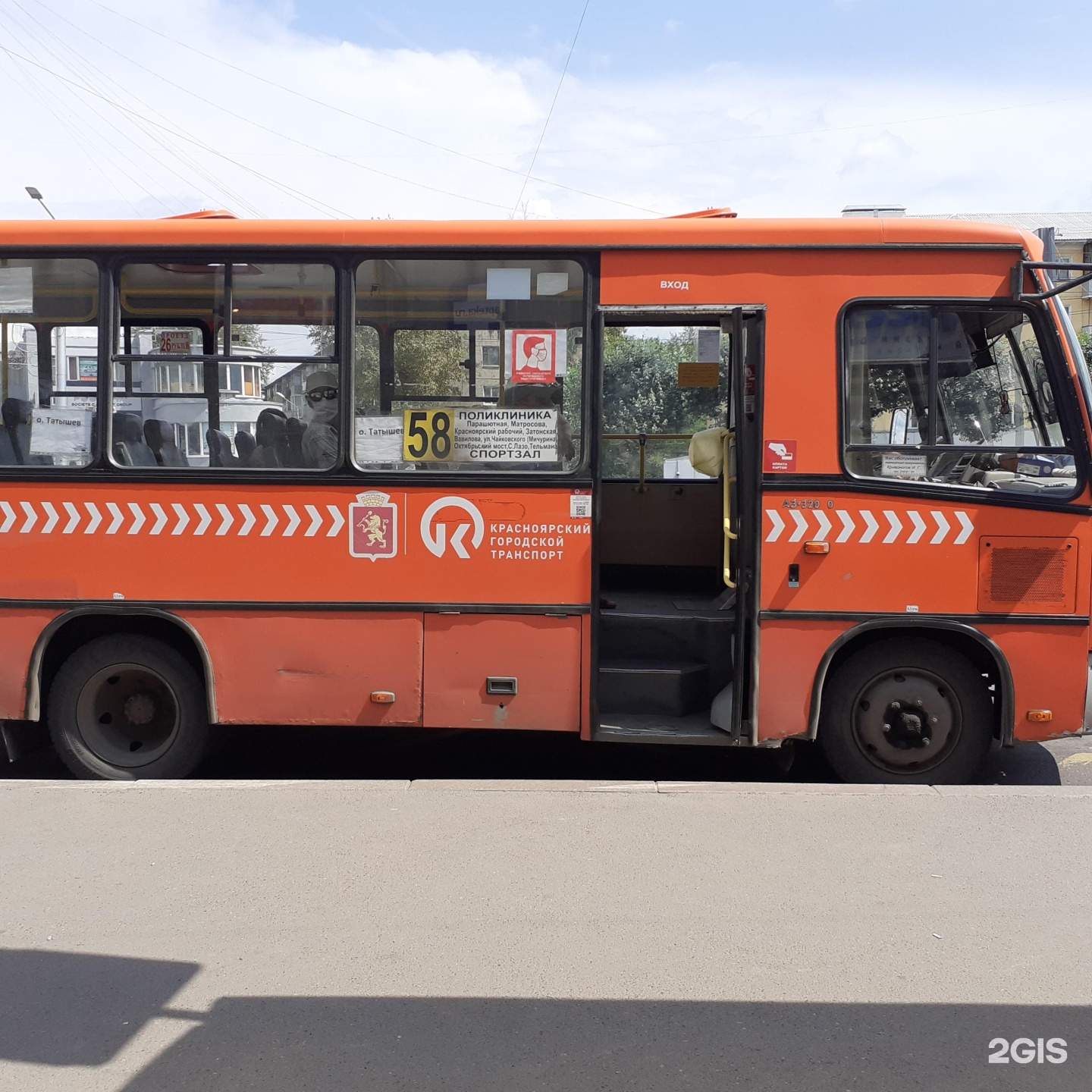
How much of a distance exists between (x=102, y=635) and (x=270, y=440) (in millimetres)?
1426

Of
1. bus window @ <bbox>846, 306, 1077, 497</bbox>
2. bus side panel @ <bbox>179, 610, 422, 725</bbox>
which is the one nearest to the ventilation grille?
bus window @ <bbox>846, 306, 1077, 497</bbox>

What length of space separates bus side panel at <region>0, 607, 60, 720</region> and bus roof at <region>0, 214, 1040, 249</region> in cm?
197

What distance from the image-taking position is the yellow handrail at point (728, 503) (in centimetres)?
570

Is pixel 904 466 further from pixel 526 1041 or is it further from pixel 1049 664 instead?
pixel 526 1041

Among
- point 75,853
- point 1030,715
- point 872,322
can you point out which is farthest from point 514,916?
point 872,322

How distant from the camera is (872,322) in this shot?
5484 mm

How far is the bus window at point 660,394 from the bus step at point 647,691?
4.63ft

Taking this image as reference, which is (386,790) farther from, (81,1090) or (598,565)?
(81,1090)

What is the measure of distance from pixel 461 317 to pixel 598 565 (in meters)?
1.49

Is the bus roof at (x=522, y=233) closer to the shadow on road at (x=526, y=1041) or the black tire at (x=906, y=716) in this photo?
the black tire at (x=906, y=716)

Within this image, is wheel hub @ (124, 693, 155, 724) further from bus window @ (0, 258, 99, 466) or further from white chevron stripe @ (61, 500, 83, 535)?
bus window @ (0, 258, 99, 466)

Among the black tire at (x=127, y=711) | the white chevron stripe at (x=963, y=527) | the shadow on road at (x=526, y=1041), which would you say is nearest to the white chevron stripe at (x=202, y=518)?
the black tire at (x=127, y=711)

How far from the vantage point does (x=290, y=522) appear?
566cm

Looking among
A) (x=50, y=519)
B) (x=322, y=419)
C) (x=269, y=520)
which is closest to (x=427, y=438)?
(x=322, y=419)
